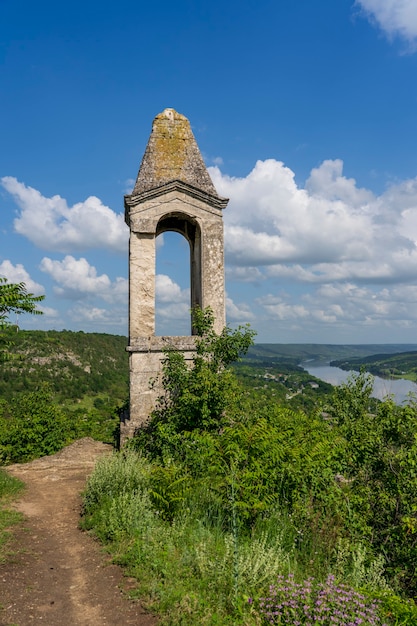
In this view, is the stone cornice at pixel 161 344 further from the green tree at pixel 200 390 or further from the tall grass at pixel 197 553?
the tall grass at pixel 197 553

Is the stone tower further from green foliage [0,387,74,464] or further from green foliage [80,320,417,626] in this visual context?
green foliage [0,387,74,464]

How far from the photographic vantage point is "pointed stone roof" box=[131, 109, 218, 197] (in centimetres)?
881

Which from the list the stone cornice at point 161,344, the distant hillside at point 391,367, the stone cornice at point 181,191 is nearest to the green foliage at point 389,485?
the distant hillside at point 391,367

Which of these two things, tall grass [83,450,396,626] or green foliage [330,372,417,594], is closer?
tall grass [83,450,396,626]

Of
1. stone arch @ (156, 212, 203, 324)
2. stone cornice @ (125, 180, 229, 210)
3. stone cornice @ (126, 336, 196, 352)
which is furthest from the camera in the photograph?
stone arch @ (156, 212, 203, 324)

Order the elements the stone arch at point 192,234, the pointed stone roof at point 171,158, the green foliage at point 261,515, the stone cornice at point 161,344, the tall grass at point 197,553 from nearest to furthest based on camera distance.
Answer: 1. the tall grass at point 197,553
2. the green foliage at point 261,515
3. the stone cornice at point 161,344
4. the pointed stone roof at point 171,158
5. the stone arch at point 192,234

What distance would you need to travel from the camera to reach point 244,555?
3973 mm

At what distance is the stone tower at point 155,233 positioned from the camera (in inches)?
317

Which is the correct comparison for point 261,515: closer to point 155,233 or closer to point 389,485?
point 389,485

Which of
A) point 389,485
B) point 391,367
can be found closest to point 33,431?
point 389,485

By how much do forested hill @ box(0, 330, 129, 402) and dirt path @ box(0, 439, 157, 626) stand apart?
23.8 metres

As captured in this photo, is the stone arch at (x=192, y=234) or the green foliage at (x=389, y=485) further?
the stone arch at (x=192, y=234)

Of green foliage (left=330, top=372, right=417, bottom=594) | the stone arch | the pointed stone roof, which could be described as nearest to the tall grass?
green foliage (left=330, top=372, right=417, bottom=594)

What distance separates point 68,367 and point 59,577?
34.5 metres
